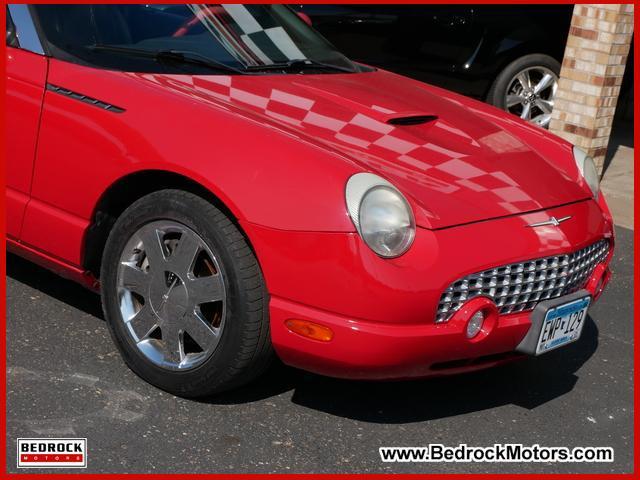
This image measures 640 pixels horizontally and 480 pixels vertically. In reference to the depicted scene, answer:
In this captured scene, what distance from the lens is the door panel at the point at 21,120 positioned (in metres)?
4.04

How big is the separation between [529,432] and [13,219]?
2.15 m

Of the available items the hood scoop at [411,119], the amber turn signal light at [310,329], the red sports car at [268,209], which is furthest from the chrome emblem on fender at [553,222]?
the amber turn signal light at [310,329]

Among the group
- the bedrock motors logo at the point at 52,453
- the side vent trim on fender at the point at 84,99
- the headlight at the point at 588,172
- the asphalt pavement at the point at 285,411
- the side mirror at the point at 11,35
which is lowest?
the bedrock motors logo at the point at 52,453

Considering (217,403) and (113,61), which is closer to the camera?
(217,403)

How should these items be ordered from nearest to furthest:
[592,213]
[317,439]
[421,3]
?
[317,439] < [592,213] < [421,3]

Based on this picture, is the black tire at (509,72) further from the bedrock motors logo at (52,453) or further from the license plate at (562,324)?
the bedrock motors logo at (52,453)

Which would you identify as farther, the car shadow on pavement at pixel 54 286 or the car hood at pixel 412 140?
the car shadow on pavement at pixel 54 286

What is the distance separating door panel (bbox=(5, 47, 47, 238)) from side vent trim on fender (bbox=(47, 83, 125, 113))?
6 cm

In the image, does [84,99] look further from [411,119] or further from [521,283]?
[521,283]

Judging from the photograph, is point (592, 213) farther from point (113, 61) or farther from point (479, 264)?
point (113, 61)

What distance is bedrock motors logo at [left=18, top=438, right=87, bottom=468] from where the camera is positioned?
3.34 meters

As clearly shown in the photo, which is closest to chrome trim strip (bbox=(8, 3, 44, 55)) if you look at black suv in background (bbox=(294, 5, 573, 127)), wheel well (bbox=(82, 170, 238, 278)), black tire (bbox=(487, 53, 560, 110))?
wheel well (bbox=(82, 170, 238, 278))

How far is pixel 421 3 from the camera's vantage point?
8.15 m

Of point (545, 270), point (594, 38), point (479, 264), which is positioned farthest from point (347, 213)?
point (594, 38)
